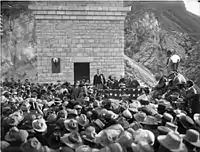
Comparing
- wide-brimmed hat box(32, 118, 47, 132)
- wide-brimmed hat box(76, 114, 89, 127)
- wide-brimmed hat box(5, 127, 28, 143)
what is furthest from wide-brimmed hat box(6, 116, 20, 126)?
wide-brimmed hat box(76, 114, 89, 127)

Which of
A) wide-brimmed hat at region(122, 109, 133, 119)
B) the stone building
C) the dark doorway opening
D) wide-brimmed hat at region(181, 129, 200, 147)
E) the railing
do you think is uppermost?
the stone building

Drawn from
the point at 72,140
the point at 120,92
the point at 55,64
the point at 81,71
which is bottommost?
the point at 120,92

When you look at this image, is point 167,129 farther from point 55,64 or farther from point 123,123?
point 55,64

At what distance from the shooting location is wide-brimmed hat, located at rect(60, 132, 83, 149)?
3.32 metres

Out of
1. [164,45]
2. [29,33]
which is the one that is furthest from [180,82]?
[164,45]

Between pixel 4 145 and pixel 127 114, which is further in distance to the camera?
pixel 127 114

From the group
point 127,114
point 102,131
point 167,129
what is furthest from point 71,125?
point 167,129

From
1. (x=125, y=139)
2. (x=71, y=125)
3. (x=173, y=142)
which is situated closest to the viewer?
(x=173, y=142)

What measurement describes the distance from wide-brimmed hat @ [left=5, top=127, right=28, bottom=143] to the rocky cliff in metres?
22.8

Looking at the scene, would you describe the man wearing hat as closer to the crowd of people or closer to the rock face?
the crowd of people

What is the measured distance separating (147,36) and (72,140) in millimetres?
30755

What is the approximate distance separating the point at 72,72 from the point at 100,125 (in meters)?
14.0

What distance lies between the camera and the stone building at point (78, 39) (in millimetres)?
17438

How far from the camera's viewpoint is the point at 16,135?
3422 millimetres
